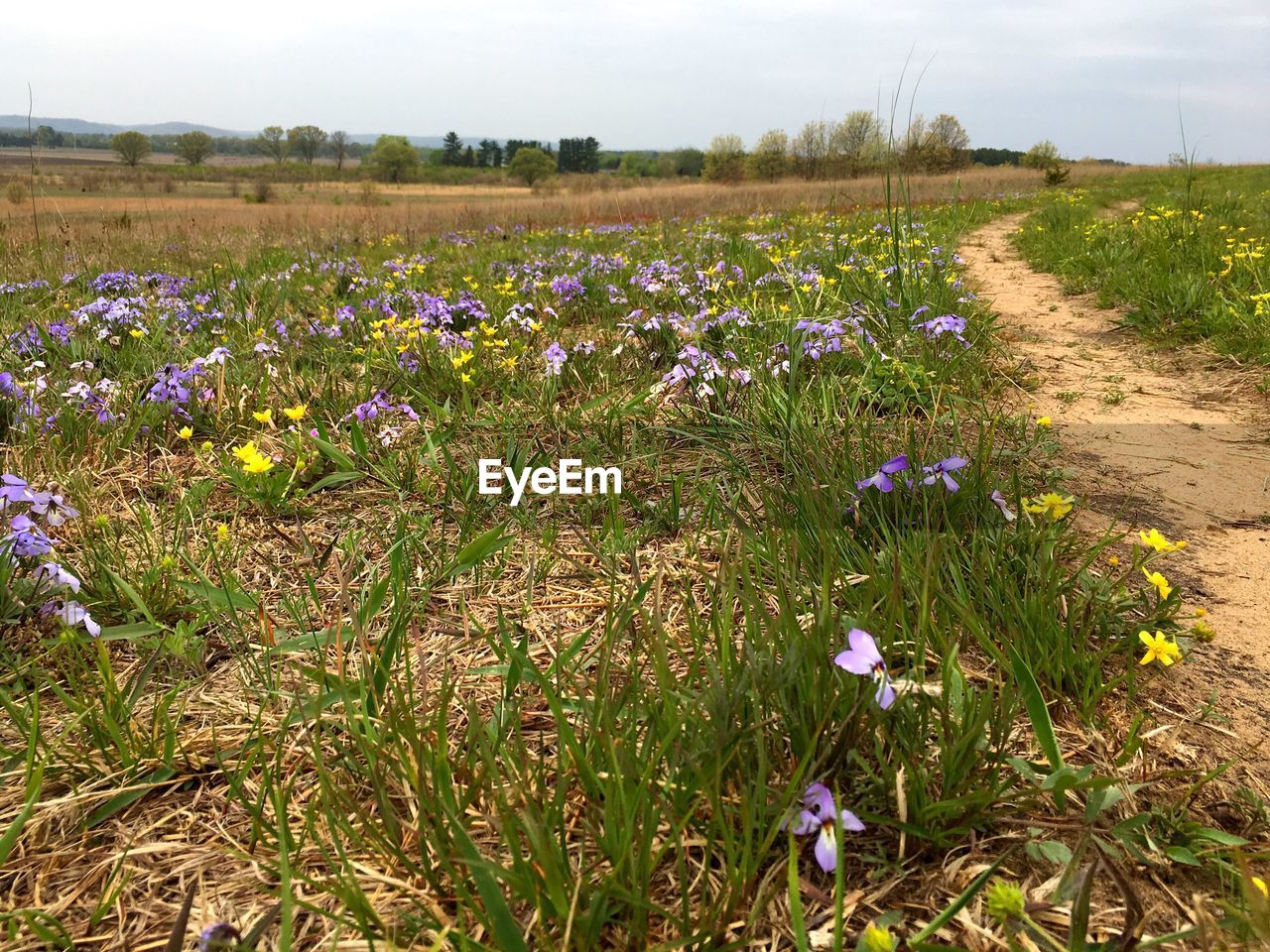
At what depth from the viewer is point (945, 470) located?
2.08m

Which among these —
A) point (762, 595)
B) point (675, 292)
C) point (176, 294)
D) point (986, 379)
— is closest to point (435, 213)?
point (176, 294)

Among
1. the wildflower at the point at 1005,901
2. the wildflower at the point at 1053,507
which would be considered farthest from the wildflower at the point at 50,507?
the wildflower at the point at 1053,507

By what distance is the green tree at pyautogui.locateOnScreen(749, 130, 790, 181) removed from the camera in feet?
151

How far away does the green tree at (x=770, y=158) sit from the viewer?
46.0 metres

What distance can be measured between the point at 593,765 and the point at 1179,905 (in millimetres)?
978

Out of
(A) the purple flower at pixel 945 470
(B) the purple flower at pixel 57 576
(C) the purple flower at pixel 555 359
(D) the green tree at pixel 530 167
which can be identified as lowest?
(B) the purple flower at pixel 57 576

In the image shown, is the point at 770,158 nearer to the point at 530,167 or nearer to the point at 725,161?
the point at 725,161

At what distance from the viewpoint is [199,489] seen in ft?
8.71

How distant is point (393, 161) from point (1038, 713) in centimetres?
9544

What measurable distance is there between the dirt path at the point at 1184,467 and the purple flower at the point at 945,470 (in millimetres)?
416

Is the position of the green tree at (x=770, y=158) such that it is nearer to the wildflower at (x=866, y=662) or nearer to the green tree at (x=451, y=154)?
the wildflower at (x=866, y=662)

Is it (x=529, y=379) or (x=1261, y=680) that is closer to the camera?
(x=1261, y=680)

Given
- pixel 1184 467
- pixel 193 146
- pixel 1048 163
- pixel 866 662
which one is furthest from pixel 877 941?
pixel 193 146

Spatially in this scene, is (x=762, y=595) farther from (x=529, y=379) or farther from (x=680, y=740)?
(x=529, y=379)
